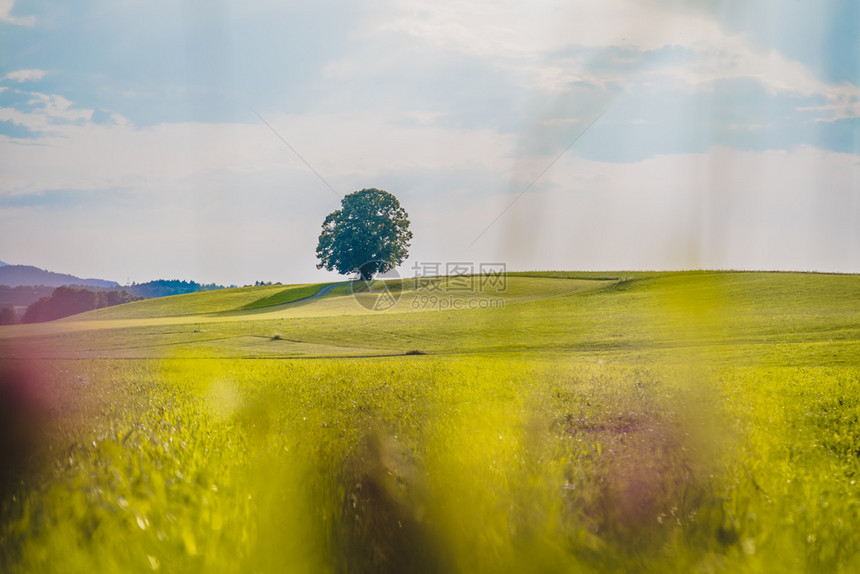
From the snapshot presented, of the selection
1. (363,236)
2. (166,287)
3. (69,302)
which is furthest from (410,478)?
(166,287)

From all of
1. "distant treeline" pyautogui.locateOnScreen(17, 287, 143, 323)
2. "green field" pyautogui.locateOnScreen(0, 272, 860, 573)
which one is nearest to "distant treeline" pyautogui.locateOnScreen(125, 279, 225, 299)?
"distant treeline" pyautogui.locateOnScreen(17, 287, 143, 323)

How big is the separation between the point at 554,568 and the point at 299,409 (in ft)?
8.09

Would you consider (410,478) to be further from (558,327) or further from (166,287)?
(166,287)

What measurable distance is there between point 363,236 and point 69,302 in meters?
34.0

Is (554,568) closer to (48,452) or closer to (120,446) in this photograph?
(120,446)

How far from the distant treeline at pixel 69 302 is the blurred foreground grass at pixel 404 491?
189ft

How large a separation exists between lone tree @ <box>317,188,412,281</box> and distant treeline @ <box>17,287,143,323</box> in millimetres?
26796

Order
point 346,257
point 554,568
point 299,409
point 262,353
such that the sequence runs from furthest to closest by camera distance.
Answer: point 346,257 < point 262,353 < point 299,409 < point 554,568

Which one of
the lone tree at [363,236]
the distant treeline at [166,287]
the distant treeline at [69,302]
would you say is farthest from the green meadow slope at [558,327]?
the distant treeline at [166,287]

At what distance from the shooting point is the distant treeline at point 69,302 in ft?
180

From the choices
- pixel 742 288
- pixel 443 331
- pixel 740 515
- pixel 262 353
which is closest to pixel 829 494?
pixel 740 515

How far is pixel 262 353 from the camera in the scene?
86.1 ft

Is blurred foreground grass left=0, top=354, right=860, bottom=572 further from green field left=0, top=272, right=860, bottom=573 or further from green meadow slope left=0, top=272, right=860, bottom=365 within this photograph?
green meadow slope left=0, top=272, right=860, bottom=365

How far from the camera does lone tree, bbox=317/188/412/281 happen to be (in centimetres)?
6819
